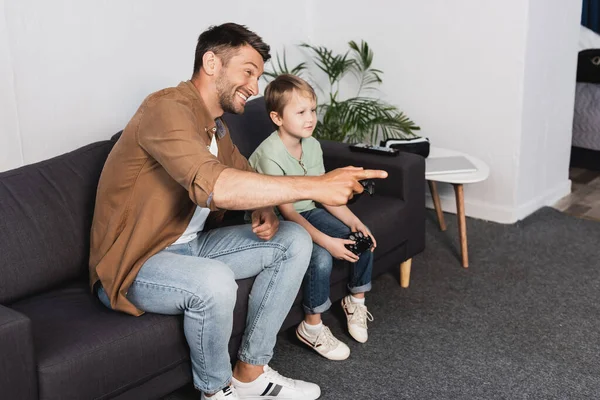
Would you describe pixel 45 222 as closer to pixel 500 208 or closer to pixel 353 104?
pixel 353 104

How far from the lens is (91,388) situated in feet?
6.18

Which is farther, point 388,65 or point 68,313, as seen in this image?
point 388,65

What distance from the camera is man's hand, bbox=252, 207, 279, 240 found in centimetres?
224

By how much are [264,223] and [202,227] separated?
8.4 inches

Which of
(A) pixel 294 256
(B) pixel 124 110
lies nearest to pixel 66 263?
(A) pixel 294 256

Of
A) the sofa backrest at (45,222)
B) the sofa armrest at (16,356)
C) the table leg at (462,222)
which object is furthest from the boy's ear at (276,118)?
the sofa armrest at (16,356)

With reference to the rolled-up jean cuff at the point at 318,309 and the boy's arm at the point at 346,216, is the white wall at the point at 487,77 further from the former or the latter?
the rolled-up jean cuff at the point at 318,309

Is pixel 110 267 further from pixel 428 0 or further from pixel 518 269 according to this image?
pixel 428 0

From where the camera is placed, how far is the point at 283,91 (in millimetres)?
2561

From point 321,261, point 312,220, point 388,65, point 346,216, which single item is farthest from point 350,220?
point 388,65

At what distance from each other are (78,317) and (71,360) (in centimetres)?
22

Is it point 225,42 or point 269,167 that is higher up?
point 225,42

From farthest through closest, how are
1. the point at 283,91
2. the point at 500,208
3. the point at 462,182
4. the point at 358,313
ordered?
the point at 500,208 → the point at 462,182 → the point at 358,313 → the point at 283,91

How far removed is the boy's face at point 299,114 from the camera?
2.54 m
